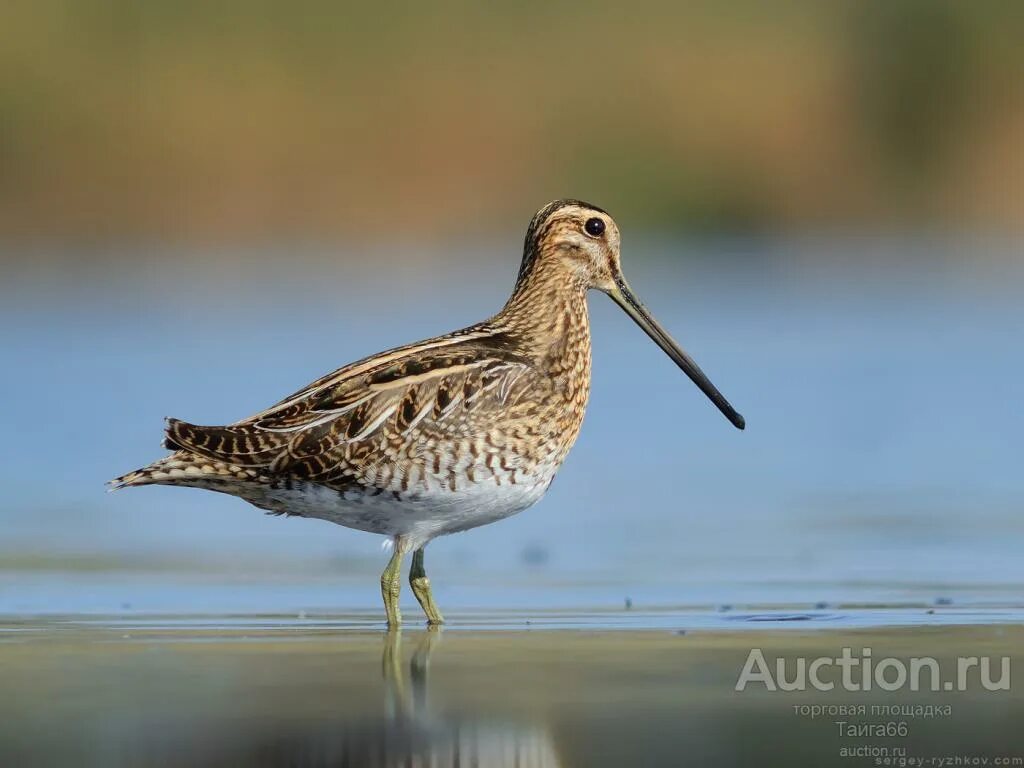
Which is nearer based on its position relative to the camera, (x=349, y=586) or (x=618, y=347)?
(x=349, y=586)

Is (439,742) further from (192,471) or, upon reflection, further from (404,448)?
(192,471)

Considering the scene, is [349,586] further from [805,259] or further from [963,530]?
[805,259]

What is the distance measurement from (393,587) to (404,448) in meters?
0.56

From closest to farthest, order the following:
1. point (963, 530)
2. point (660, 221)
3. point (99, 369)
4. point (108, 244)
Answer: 1. point (963, 530)
2. point (99, 369)
3. point (108, 244)
4. point (660, 221)

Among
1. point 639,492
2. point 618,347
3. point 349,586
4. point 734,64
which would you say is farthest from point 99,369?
point 734,64

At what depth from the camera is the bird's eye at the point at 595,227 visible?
939 centimetres

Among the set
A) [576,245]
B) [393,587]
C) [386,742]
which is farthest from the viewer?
[576,245]

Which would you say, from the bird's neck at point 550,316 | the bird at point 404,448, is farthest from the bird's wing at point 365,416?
the bird's neck at point 550,316

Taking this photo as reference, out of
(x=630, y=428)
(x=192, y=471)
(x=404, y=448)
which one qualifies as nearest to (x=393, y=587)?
(x=404, y=448)

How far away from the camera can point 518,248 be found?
80.8 feet

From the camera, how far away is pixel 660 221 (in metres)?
26.5

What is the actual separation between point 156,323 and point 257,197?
20.0 ft

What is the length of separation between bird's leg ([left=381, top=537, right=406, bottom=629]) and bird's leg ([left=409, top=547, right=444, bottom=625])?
0.08 m

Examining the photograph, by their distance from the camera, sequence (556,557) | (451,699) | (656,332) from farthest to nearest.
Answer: (556,557) < (656,332) < (451,699)
